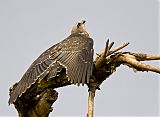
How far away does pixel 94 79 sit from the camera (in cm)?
261

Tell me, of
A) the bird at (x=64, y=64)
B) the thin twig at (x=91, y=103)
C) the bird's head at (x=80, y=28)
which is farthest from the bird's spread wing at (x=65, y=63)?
the bird's head at (x=80, y=28)

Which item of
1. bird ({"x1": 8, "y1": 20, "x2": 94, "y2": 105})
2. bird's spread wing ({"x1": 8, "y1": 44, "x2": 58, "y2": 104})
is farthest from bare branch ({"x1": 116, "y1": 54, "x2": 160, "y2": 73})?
bird's spread wing ({"x1": 8, "y1": 44, "x2": 58, "y2": 104})

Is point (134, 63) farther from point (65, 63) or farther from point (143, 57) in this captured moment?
point (65, 63)

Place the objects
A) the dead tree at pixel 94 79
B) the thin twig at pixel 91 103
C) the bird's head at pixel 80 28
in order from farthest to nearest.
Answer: the bird's head at pixel 80 28 < the dead tree at pixel 94 79 < the thin twig at pixel 91 103

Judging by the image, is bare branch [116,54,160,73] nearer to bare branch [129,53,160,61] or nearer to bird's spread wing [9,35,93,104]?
bare branch [129,53,160,61]

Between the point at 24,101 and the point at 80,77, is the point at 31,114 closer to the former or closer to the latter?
the point at 24,101

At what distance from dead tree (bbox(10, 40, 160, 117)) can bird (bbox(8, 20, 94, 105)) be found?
61 millimetres

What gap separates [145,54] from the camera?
2.65m

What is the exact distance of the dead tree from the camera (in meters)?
2.56

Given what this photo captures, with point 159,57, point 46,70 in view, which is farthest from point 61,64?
point 159,57

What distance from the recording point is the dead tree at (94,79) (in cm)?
256

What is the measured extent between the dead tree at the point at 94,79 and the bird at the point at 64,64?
6cm

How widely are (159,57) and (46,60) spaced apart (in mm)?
728

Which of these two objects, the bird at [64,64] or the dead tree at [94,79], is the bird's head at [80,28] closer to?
the bird at [64,64]
